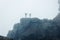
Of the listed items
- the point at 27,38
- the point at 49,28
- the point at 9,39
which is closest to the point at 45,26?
the point at 49,28

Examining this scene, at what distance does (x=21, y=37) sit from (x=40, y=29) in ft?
0.44

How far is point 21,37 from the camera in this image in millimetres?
764

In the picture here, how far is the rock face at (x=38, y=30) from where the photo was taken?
0.74 metres

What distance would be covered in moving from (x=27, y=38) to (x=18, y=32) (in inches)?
3.1

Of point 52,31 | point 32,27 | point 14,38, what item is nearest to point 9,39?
point 14,38

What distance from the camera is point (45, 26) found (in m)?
0.75

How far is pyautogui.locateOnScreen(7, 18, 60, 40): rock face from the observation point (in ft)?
2.43

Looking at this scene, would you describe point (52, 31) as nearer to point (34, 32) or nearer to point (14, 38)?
point (34, 32)

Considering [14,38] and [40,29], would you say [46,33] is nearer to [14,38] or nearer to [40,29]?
[40,29]

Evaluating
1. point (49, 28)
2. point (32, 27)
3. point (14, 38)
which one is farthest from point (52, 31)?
point (14, 38)

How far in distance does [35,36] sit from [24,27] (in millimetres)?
96

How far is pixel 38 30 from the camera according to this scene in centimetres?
74

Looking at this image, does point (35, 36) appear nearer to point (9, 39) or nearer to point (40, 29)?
point (40, 29)

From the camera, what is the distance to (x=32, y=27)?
2.49 ft
